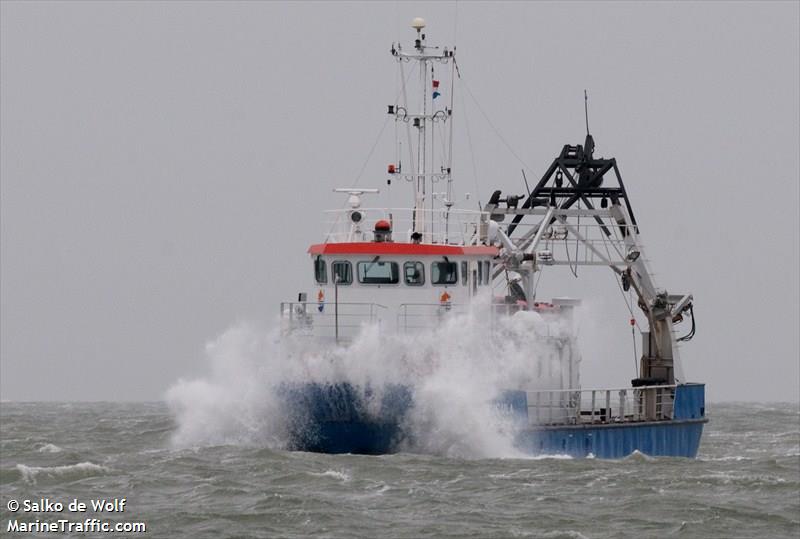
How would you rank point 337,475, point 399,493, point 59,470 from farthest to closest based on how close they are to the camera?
point 59,470 < point 337,475 < point 399,493

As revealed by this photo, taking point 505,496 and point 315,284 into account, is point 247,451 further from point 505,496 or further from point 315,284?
point 505,496

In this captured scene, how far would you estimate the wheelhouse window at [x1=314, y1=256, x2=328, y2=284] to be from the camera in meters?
37.4

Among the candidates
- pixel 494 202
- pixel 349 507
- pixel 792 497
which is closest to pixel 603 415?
pixel 494 202

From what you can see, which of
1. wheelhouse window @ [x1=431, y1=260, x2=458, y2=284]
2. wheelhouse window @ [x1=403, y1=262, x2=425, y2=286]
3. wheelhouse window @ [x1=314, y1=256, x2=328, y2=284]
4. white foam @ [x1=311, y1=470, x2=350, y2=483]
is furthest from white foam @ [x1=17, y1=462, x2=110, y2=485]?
wheelhouse window @ [x1=431, y1=260, x2=458, y2=284]

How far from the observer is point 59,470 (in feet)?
108

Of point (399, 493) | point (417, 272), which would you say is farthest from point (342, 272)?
point (399, 493)

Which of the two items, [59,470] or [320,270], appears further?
[320,270]

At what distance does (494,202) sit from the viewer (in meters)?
45.7

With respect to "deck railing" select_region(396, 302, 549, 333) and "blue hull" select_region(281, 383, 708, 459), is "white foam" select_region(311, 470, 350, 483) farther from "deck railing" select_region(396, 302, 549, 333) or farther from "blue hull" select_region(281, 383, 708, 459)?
"deck railing" select_region(396, 302, 549, 333)

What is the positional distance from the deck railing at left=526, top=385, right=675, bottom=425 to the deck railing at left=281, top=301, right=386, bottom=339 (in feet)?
14.9

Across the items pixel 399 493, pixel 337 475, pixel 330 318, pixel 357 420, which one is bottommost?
pixel 399 493

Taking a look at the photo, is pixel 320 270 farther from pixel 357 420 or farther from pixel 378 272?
pixel 357 420

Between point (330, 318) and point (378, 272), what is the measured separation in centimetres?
154

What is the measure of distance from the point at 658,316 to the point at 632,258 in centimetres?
191
